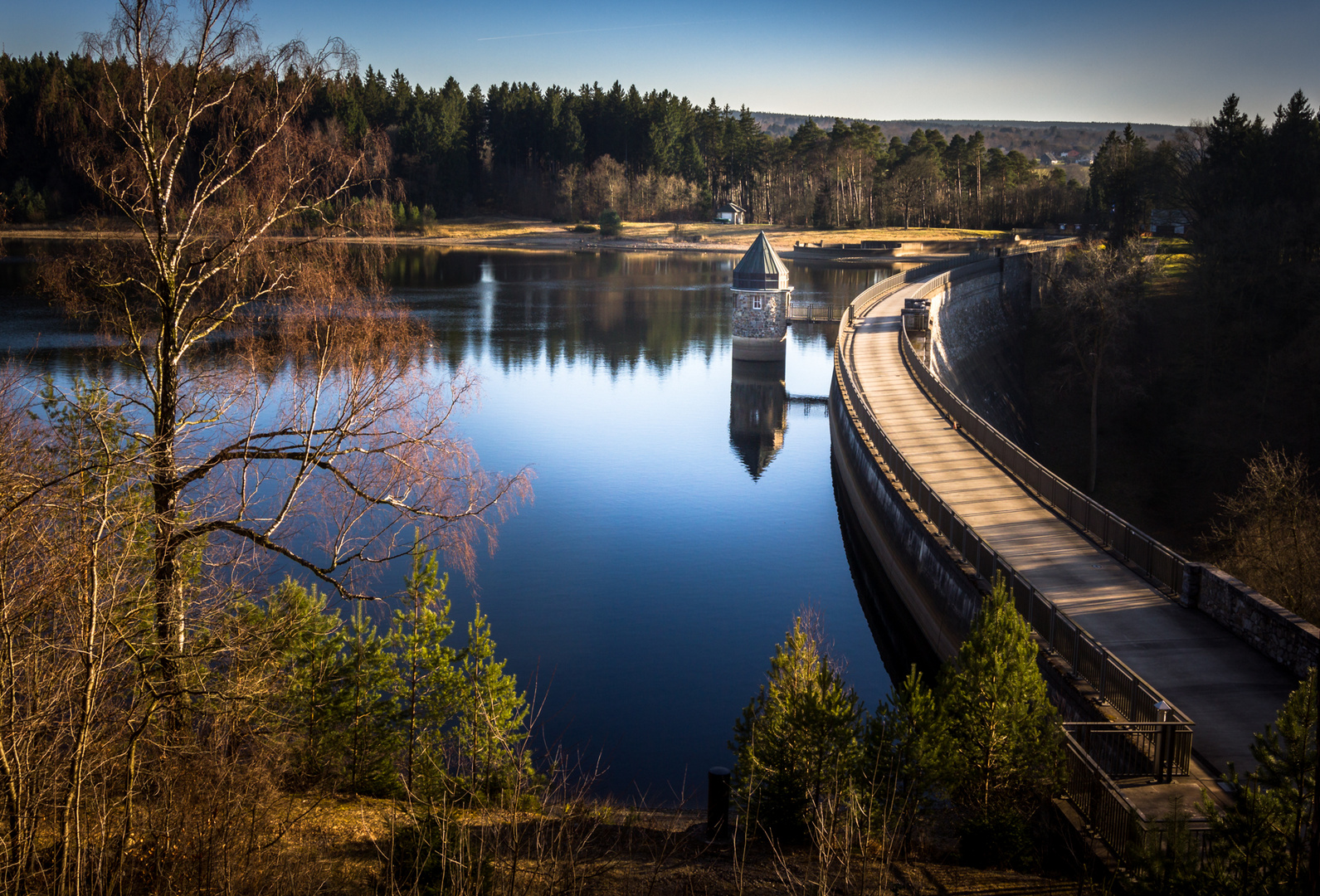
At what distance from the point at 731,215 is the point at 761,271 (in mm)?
83732

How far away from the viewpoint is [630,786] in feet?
59.8

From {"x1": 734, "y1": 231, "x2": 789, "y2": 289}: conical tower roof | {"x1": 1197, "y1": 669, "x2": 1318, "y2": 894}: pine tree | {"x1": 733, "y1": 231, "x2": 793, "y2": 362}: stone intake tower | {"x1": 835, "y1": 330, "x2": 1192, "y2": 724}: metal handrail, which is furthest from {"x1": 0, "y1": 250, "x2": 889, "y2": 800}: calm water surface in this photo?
{"x1": 1197, "y1": 669, "x2": 1318, "y2": 894}: pine tree

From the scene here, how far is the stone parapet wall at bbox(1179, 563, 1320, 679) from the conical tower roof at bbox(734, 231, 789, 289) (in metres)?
41.1

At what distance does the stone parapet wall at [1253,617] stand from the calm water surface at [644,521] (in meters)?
7.06

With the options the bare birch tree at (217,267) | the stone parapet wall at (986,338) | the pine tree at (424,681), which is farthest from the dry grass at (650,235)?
the pine tree at (424,681)

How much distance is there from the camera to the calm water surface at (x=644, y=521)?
836 inches

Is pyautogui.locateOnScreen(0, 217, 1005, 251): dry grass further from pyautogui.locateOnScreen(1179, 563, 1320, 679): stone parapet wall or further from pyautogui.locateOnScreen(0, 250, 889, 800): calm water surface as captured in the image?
pyautogui.locateOnScreen(1179, 563, 1320, 679): stone parapet wall

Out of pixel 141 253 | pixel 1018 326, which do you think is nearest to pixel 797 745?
pixel 141 253

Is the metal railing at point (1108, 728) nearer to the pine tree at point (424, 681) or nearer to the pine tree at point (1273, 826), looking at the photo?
the pine tree at point (1273, 826)

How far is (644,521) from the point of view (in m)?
32.2

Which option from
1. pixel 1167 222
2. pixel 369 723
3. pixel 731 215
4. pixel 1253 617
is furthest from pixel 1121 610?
pixel 731 215

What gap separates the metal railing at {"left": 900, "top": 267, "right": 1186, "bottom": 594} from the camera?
1944 centimetres

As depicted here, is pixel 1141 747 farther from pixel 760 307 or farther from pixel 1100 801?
pixel 760 307

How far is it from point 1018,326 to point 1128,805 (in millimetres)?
70808
